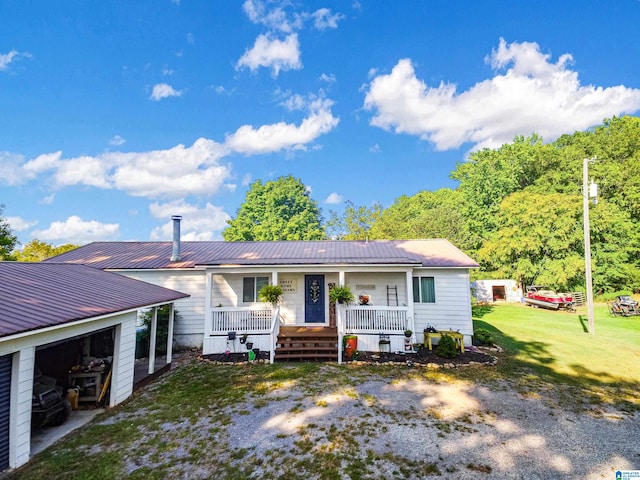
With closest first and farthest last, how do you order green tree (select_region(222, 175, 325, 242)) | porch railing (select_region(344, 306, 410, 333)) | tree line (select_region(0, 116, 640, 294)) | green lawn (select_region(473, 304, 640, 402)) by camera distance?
green lawn (select_region(473, 304, 640, 402)) → porch railing (select_region(344, 306, 410, 333)) → tree line (select_region(0, 116, 640, 294)) → green tree (select_region(222, 175, 325, 242))

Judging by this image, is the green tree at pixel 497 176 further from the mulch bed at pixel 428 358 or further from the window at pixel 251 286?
the window at pixel 251 286

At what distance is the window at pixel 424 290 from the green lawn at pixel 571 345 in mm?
Result: 3131

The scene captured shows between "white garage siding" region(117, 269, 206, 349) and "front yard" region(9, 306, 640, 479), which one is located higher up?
"white garage siding" region(117, 269, 206, 349)

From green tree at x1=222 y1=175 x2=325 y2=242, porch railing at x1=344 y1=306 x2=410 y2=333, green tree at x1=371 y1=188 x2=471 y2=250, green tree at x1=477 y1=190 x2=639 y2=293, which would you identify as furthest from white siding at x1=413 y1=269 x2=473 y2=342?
green tree at x1=222 y1=175 x2=325 y2=242

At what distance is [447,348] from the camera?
29.8ft

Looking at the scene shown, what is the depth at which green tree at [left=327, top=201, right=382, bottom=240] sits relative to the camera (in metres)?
35.9

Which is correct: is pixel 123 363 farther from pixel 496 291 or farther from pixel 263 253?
pixel 496 291

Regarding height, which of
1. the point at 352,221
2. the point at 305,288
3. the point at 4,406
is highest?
the point at 352,221

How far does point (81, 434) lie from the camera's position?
5.00 m

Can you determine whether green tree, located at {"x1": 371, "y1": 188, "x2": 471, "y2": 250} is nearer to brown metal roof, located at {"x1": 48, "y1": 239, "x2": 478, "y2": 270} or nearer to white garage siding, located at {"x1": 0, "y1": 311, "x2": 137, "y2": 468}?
brown metal roof, located at {"x1": 48, "y1": 239, "x2": 478, "y2": 270}

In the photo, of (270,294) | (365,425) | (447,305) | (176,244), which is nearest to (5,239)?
(176,244)

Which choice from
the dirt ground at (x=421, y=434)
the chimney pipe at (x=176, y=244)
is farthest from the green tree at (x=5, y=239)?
the dirt ground at (x=421, y=434)

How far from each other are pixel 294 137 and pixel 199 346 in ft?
73.2

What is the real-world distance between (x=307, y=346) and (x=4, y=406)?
22.8 ft
